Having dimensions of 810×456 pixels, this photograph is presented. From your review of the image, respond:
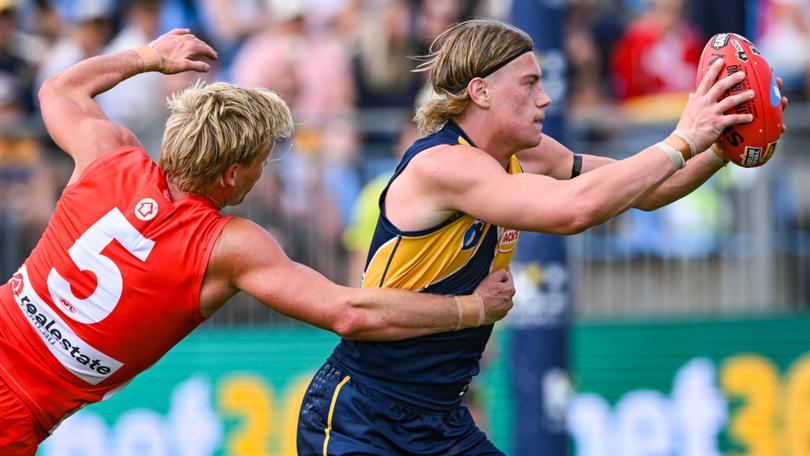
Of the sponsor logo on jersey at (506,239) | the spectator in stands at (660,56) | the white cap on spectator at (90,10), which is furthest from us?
the spectator in stands at (660,56)

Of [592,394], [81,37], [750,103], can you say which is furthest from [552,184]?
[81,37]

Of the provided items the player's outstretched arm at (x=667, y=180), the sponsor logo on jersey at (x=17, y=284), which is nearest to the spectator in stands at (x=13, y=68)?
the sponsor logo on jersey at (x=17, y=284)

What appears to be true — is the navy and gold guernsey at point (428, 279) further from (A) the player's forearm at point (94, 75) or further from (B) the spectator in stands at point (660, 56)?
(B) the spectator in stands at point (660, 56)

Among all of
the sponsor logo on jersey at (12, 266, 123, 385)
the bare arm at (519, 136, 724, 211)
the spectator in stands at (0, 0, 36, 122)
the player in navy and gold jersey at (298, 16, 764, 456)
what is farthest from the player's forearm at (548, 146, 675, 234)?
the spectator in stands at (0, 0, 36, 122)

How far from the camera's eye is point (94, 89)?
18.7 ft

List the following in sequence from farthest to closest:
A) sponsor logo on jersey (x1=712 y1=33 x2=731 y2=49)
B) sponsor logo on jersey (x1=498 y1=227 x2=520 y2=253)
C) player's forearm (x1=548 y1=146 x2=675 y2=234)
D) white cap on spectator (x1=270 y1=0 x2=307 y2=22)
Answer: white cap on spectator (x1=270 y1=0 x2=307 y2=22) < sponsor logo on jersey (x1=498 y1=227 x2=520 y2=253) < sponsor logo on jersey (x1=712 y1=33 x2=731 y2=49) < player's forearm (x1=548 y1=146 x2=675 y2=234)

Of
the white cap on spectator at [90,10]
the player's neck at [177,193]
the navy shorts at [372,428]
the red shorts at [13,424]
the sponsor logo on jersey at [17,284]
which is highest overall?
the white cap on spectator at [90,10]

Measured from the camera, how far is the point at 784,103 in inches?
212

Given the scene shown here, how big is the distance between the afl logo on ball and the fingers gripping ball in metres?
2.18

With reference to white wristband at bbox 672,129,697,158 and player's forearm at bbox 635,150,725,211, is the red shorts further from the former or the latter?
white wristband at bbox 672,129,697,158

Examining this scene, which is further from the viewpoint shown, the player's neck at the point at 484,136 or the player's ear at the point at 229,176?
the player's neck at the point at 484,136

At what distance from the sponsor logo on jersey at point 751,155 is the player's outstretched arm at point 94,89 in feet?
7.45

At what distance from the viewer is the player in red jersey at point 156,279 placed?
5148mm

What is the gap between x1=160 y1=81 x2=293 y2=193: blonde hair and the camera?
5.21m
